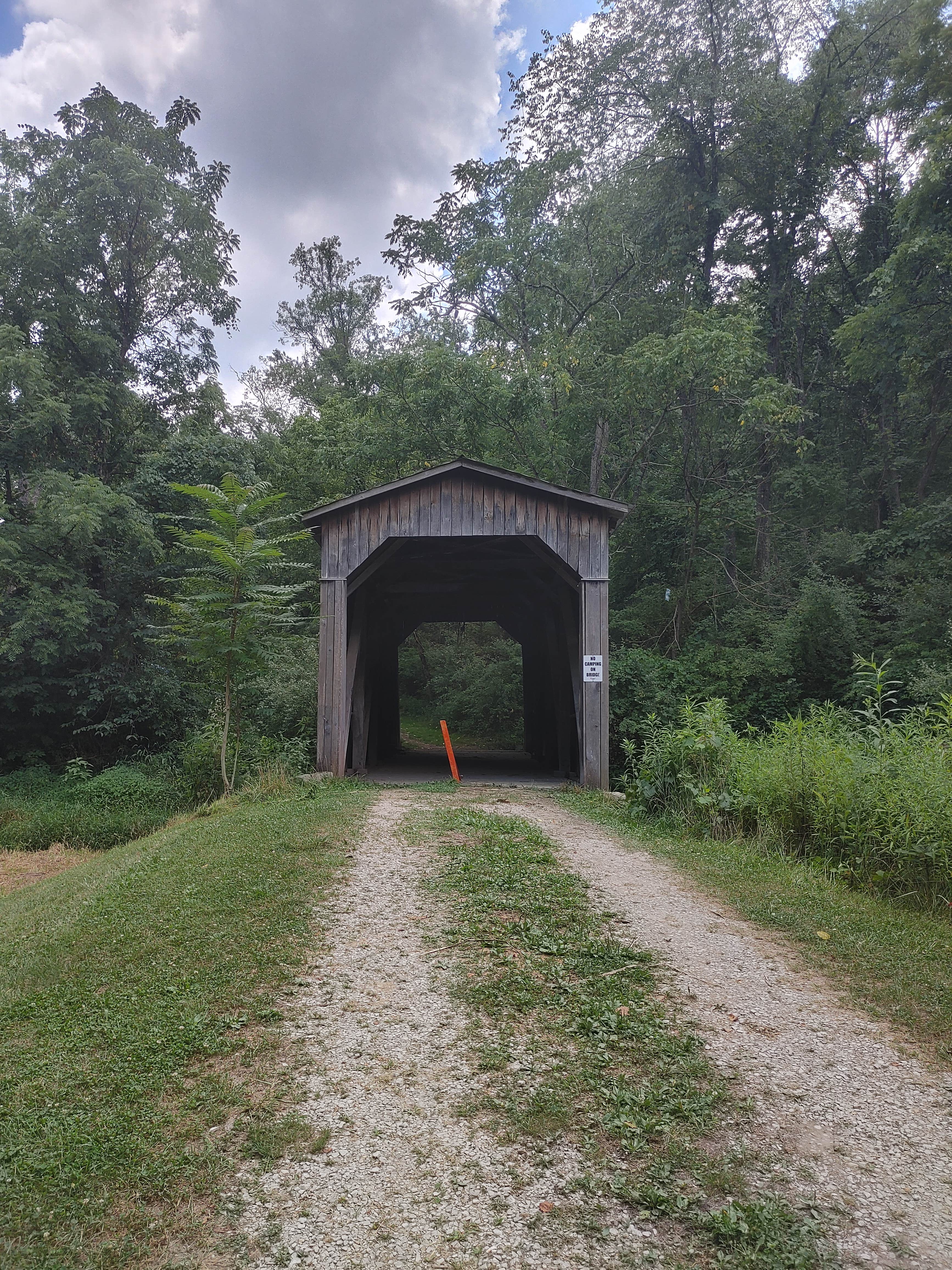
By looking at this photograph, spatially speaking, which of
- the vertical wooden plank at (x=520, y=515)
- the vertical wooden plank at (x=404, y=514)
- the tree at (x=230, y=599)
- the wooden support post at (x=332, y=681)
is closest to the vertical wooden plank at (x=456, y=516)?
the vertical wooden plank at (x=404, y=514)

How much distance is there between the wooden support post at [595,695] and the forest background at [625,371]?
2225 millimetres

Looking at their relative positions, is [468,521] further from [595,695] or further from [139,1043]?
[139,1043]

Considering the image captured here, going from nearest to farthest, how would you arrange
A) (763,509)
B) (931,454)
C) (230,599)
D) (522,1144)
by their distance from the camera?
(522,1144), (230,599), (931,454), (763,509)

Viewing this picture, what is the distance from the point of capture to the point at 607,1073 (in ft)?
9.02

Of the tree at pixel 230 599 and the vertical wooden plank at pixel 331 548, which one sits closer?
the tree at pixel 230 599

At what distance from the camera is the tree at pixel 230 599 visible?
8398mm

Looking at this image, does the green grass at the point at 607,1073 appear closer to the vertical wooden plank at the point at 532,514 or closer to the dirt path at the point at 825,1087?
the dirt path at the point at 825,1087

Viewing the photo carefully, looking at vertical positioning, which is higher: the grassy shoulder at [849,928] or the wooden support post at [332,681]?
the wooden support post at [332,681]

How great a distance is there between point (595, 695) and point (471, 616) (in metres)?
5.17

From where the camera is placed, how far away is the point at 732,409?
1689 centimetres

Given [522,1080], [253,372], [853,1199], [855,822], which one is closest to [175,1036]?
[522,1080]

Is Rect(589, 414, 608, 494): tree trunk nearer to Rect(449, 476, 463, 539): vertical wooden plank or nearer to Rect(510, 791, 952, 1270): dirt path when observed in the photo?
Rect(449, 476, 463, 539): vertical wooden plank

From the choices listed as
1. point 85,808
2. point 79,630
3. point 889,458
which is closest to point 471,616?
point 79,630

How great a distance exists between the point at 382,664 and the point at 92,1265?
1219 cm
